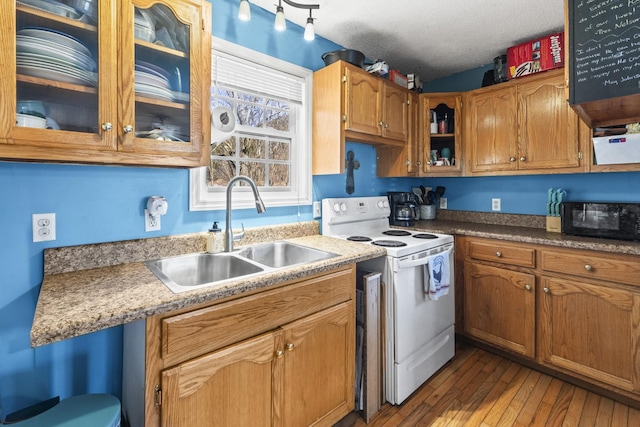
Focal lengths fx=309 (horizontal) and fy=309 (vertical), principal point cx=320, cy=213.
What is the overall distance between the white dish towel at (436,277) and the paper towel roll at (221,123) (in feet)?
4.58

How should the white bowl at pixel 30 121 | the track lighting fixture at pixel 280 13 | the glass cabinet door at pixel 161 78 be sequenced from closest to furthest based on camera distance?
1. the white bowl at pixel 30 121
2. the glass cabinet door at pixel 161 78
3. the track lighting fixture at pixel 280 13

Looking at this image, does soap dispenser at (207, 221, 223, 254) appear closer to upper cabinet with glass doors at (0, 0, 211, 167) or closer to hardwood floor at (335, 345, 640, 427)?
upper cabinet with glass doors at (0, 0, 211, 167)

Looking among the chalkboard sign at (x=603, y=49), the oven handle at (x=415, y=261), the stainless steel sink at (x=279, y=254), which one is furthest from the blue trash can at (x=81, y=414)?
the chalkboard sign at (x=603, y=49)

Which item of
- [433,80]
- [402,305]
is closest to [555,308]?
[402,305]

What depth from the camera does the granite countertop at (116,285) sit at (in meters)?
0.85

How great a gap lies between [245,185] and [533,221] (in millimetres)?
2285

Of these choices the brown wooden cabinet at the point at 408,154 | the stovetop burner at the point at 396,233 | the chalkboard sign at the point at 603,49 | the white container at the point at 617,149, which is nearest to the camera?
the chalkboard sign at the point at 603,49

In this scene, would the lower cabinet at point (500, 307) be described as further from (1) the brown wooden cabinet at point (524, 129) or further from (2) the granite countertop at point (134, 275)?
(1) the brown wooden cabinet at point (524, 129)

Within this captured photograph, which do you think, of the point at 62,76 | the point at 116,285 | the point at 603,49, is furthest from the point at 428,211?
the point at 62,76

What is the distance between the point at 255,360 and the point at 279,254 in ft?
2.51

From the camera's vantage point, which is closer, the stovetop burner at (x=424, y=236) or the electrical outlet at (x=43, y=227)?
the electrical outlet at (x=43, y=227)

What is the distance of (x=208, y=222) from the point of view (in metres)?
1.74

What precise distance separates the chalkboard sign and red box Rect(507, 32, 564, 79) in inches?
23.3

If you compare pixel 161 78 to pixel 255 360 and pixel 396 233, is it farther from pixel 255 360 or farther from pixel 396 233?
pixel 396 233
